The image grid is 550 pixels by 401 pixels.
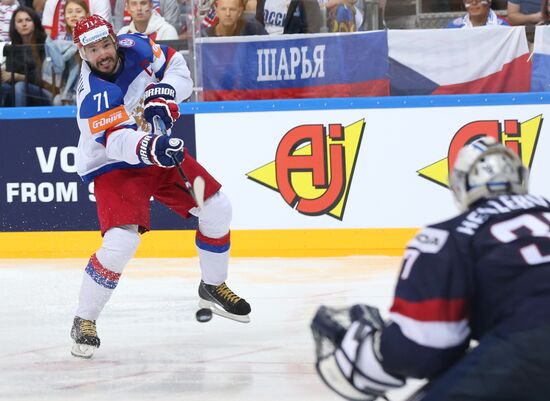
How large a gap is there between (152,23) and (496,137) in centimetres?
203

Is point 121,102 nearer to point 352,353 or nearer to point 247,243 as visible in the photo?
point 352,353

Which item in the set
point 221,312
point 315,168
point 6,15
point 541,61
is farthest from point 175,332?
point 6,15

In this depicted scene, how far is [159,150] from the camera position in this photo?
4086mm

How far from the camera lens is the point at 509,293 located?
1967mm

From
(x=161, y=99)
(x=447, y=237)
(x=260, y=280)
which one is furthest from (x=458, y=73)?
(x=447, y=237)

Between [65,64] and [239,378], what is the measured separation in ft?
11.7

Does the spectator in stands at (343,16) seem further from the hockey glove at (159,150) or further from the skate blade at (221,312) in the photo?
the hockey glove at (159,150)

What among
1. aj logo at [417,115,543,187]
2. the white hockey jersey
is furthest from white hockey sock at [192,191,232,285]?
aj logo at [417,115,543,187]

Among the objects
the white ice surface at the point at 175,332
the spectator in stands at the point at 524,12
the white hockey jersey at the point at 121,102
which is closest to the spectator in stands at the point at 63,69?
the white ice surface at the point at 175,332

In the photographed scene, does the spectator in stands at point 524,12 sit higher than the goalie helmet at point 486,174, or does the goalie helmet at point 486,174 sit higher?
the goalie helmet at point 486,174

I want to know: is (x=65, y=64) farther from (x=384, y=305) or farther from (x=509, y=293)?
(x=509, y=293)

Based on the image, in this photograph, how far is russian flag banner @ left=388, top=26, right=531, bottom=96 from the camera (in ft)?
21.6

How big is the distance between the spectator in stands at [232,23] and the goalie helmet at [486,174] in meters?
4.69

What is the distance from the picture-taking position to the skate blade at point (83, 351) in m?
4.23
